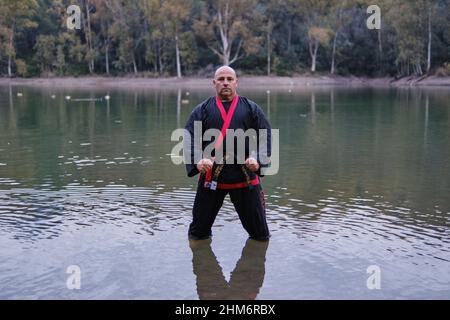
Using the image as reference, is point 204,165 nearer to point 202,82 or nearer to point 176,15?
point 202,82

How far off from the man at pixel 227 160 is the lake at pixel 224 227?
569 mm

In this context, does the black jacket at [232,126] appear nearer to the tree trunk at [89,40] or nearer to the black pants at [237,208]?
the black pants at [237,208]

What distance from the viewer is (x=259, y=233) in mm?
7328

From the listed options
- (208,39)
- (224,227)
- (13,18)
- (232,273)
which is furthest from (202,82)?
(232,273)

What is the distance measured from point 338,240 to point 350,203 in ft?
A: 7.09

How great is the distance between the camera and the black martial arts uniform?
22.5ft

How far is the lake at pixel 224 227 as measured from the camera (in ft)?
19.9

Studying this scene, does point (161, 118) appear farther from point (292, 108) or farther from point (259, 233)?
point (259, 233)

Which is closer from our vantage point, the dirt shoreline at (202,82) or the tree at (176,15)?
the dirt shoreline at (202,82)

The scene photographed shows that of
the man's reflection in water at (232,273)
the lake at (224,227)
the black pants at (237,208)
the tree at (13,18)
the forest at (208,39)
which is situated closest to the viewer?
the man's reflection in water at (232,273)

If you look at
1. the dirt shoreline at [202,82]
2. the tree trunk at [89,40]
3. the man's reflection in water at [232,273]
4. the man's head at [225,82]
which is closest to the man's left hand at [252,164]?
the man's head at [225,82]

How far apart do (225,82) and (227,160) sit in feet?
2.93

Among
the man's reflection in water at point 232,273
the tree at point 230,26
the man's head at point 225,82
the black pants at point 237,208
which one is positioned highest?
the tree at point 230,26

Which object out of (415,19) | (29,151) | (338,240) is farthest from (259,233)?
(415,19)
